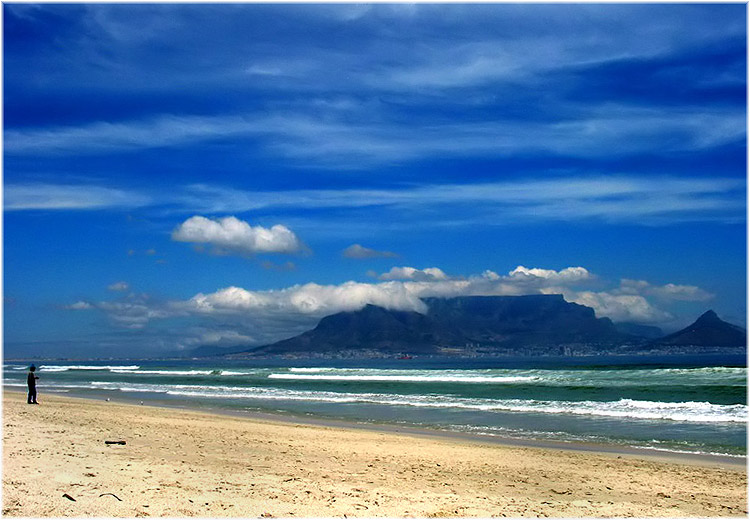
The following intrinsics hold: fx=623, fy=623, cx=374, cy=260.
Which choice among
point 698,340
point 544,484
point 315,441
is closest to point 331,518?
point 544,484

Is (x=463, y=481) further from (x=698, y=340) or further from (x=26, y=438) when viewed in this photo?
(x=698, y=340)

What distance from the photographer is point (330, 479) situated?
31.4 ft

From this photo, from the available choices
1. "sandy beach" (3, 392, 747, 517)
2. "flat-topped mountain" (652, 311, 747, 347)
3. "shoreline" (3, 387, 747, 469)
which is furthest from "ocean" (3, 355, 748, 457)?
"flat-topped mountain" (652, 311, 747, 347)

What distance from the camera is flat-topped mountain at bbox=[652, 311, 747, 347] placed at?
574ft

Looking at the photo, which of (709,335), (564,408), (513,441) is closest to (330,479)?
(513,441)

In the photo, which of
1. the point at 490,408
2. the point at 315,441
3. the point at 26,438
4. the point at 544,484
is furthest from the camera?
the point at 490,408

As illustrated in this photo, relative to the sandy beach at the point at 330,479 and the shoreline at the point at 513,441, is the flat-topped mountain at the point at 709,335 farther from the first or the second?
the sandy beach at the point at 330,479

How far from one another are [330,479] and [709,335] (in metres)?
196

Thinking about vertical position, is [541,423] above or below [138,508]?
below

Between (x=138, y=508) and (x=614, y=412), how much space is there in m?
19.1

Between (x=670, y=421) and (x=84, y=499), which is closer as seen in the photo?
(x=84, y=499)

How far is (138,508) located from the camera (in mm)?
7230

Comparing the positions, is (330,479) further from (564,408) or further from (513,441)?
(564,408)

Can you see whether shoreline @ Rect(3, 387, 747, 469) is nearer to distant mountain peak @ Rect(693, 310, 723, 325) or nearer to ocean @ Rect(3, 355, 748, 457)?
ocean @ Rect(3, 355, 748, 457)
